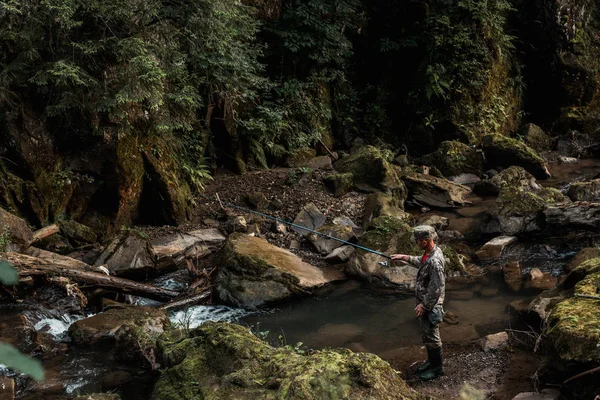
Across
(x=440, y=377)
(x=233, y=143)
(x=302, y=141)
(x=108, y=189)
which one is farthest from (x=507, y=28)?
(x=440, y=377)

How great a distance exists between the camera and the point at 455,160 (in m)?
16.8

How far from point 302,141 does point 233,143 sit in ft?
7.47

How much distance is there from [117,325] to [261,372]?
3.98m

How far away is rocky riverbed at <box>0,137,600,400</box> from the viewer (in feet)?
15.7

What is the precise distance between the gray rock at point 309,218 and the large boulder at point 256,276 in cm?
238

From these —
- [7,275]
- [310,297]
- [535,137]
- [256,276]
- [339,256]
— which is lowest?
[310,297]

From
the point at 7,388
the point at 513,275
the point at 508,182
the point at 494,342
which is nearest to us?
the point at 7,388

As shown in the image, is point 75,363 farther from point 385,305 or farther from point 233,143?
point 233,143

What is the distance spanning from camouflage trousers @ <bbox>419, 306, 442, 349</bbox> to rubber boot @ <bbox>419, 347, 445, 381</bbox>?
65 millimetres

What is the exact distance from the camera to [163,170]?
11.9m

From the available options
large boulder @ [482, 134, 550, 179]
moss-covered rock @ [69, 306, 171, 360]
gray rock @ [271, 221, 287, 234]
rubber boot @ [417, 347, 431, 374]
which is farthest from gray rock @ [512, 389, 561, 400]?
large boulder @ [482, 134, 550, 179]

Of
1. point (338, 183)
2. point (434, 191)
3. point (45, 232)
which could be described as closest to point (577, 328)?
point (45, 232)

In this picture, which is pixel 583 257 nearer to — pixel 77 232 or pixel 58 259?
pixel 58 259

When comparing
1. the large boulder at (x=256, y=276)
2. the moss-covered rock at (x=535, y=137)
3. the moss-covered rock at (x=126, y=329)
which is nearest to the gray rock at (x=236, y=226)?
the large boulder at (x=256, y=276)
